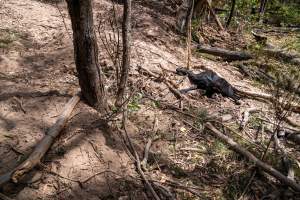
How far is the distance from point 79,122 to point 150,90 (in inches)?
62.5

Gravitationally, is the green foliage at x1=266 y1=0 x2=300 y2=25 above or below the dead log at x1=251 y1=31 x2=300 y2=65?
above

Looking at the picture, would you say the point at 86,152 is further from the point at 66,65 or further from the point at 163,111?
the point at 66,65

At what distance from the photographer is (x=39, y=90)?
4215 mm

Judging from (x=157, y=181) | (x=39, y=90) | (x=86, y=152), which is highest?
(x=39, y=90)

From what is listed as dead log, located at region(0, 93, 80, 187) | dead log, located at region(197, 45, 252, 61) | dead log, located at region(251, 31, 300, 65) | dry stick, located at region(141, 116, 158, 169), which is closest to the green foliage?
dead log, located at region(251, 31, 300, 65)

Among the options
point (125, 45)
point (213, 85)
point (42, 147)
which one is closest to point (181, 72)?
point (213, 85)

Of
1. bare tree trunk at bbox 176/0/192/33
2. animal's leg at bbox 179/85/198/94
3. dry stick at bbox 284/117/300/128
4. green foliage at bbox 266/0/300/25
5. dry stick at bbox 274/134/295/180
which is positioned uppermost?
bare tree trunk at bbox 176/0/192/33

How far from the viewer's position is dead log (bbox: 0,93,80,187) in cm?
280

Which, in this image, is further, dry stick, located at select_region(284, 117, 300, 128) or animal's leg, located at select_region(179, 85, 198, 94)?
animal's leg, located at select_region(179, 85, 198, 94)

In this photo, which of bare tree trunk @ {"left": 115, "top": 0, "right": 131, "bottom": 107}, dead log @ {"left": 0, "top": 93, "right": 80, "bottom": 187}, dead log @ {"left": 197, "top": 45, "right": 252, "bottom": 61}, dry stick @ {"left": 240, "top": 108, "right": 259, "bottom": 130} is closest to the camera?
dead log @ {"left": 0, "top": 93, "right": 80, "bottom": 187}

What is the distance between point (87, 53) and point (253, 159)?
2313mm

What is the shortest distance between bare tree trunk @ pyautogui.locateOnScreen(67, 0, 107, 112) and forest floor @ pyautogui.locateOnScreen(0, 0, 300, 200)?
0.18 meters

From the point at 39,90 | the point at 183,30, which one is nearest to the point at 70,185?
the point at 39,90

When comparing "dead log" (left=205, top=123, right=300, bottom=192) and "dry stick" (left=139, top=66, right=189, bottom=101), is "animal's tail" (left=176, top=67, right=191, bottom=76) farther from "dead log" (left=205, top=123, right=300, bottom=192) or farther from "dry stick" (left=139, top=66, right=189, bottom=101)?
"dead log" (left=205, top=123, right=300, bottom=192)
